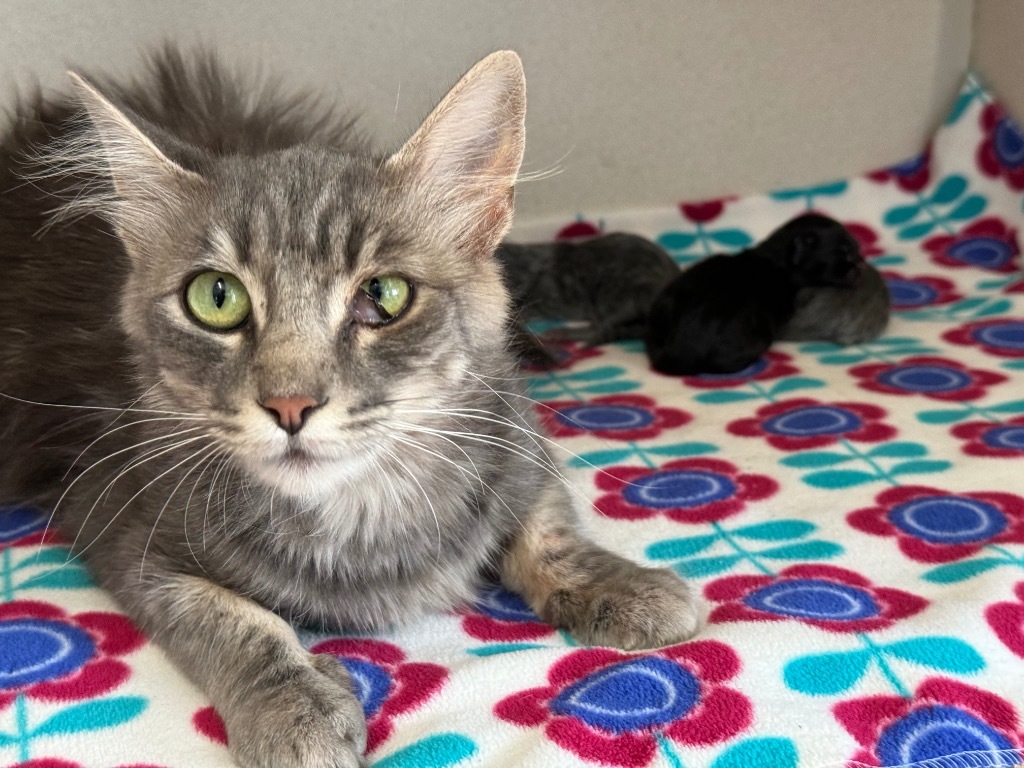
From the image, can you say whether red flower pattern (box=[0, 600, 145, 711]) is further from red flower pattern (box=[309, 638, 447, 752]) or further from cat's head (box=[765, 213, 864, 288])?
cat's head (box=[765, 213, 864, 288])

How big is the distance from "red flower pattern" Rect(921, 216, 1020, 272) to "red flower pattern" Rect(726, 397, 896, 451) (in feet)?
3.83

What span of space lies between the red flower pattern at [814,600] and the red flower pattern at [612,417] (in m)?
0.68

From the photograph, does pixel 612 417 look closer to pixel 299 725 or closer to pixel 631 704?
pixel 631 704

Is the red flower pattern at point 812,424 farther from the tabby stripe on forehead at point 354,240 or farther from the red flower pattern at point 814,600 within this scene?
the tabby stripe on forehead at point 354,240

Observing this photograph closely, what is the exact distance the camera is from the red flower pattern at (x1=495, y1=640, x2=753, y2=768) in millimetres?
1150

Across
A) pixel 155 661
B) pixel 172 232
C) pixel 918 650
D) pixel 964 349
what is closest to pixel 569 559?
pixel 918 650

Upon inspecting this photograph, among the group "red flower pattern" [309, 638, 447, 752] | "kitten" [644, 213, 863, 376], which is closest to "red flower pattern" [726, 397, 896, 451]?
"kitten" [644, 213, 863, 376]

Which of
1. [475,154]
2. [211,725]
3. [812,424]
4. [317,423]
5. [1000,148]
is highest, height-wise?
[1000,148]

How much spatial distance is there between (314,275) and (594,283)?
5.76 ft

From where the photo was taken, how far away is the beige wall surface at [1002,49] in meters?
3.21

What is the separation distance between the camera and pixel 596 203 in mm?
3391

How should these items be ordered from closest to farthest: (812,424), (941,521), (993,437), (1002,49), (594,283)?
(941,521) → (993,437) → (812,424) → (594,283) → (1002,49)

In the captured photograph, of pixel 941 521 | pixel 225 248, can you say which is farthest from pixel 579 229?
pixel 225 248

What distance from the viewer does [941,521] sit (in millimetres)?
1689
